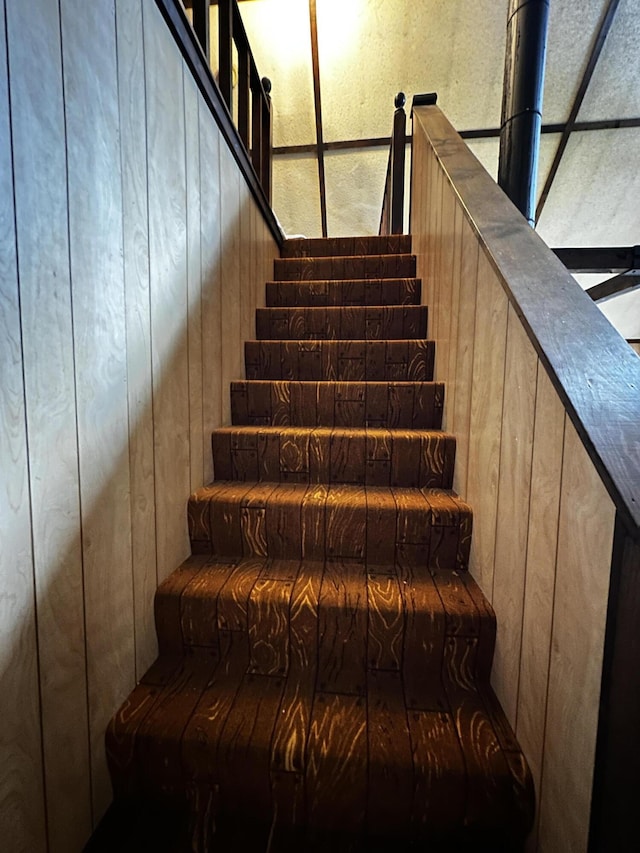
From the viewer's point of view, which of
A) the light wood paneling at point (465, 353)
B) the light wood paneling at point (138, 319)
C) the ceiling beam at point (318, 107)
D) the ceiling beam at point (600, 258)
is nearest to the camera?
the light wood paneling at point (138, 319)

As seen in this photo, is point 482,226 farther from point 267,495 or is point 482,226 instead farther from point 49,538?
point 49,538

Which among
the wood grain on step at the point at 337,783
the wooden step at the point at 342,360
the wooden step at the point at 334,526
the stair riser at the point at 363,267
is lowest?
the wood grain on step at the point at 337,783

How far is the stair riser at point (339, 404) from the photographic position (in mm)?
1381

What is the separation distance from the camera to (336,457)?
1.25 metres

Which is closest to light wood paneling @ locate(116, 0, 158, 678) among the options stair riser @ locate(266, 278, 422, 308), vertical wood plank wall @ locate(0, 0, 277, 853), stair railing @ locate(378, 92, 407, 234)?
vertical wood plank wall @ locate(0, 0, 277, 853)

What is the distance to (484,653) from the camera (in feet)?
2.81

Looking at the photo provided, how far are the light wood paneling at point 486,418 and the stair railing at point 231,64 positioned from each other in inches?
41.1

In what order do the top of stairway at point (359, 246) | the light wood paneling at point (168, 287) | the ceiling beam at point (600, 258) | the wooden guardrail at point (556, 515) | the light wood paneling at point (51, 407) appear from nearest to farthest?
1. the wooden guardrail at point (556, 515)
2. the light wood paneling at point (51, 407)
3. the light wood paneling at point (168, 287)
4. the top of stairway at point (359, 246)
5. the ceiling beam at point (600, 258)

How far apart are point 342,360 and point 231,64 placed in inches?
50.3

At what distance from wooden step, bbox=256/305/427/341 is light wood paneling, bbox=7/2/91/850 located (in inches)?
46.2

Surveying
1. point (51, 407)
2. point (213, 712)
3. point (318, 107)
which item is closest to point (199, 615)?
point (213, 712)

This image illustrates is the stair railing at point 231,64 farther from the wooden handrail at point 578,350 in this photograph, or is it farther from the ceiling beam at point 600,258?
the ceiling beam at point 600,258

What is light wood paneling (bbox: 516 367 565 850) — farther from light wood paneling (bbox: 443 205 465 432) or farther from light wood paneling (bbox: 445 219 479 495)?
light wood paneling (bbox: 443 205 465 432)

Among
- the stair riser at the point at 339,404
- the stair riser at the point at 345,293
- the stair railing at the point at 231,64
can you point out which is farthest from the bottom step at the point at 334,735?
the stair railing at the point at 231,64
